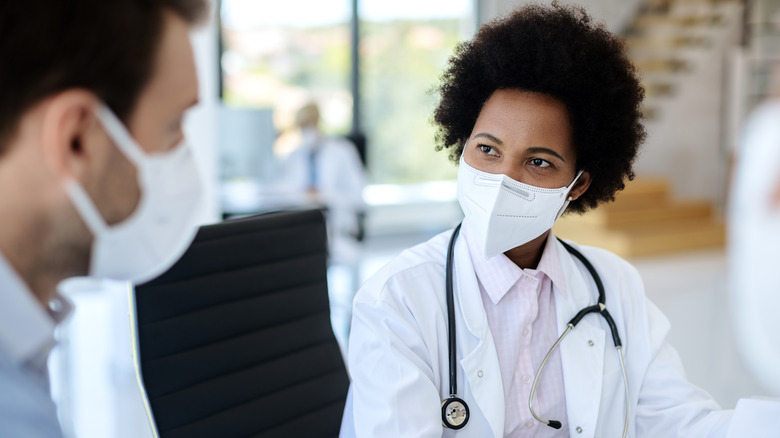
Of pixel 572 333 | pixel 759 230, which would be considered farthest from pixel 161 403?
pixel 759 230

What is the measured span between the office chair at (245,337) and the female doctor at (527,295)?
0.26 m

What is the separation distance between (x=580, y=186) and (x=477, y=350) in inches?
15.9

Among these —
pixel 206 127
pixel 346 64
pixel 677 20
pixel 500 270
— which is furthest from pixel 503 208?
pixel 677 20

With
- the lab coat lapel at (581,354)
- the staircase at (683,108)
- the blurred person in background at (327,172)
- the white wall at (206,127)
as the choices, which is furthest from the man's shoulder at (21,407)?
the staircase at (683,108)

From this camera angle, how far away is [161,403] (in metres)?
1.29

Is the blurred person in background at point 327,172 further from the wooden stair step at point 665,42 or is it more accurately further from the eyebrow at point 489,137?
the wooden stair step at point 665,42

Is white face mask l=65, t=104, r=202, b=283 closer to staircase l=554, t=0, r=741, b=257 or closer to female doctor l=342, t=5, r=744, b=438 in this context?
female doctor l=342, t=5, r=744, b=438

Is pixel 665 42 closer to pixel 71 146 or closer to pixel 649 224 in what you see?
pixel 649 224

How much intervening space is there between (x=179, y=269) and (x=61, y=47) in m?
0.69

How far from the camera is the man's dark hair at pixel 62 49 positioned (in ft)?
2.20

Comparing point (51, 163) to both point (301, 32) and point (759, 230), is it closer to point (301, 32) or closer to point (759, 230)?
point (759, 230)

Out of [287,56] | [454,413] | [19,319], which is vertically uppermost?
[287,56]

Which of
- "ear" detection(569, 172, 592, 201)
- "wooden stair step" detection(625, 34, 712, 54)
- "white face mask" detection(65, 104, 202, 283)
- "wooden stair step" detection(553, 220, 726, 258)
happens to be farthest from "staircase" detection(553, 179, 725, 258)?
"white face mask" detection(65, 104, 202, 283)

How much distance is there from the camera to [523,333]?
1.25 meters
